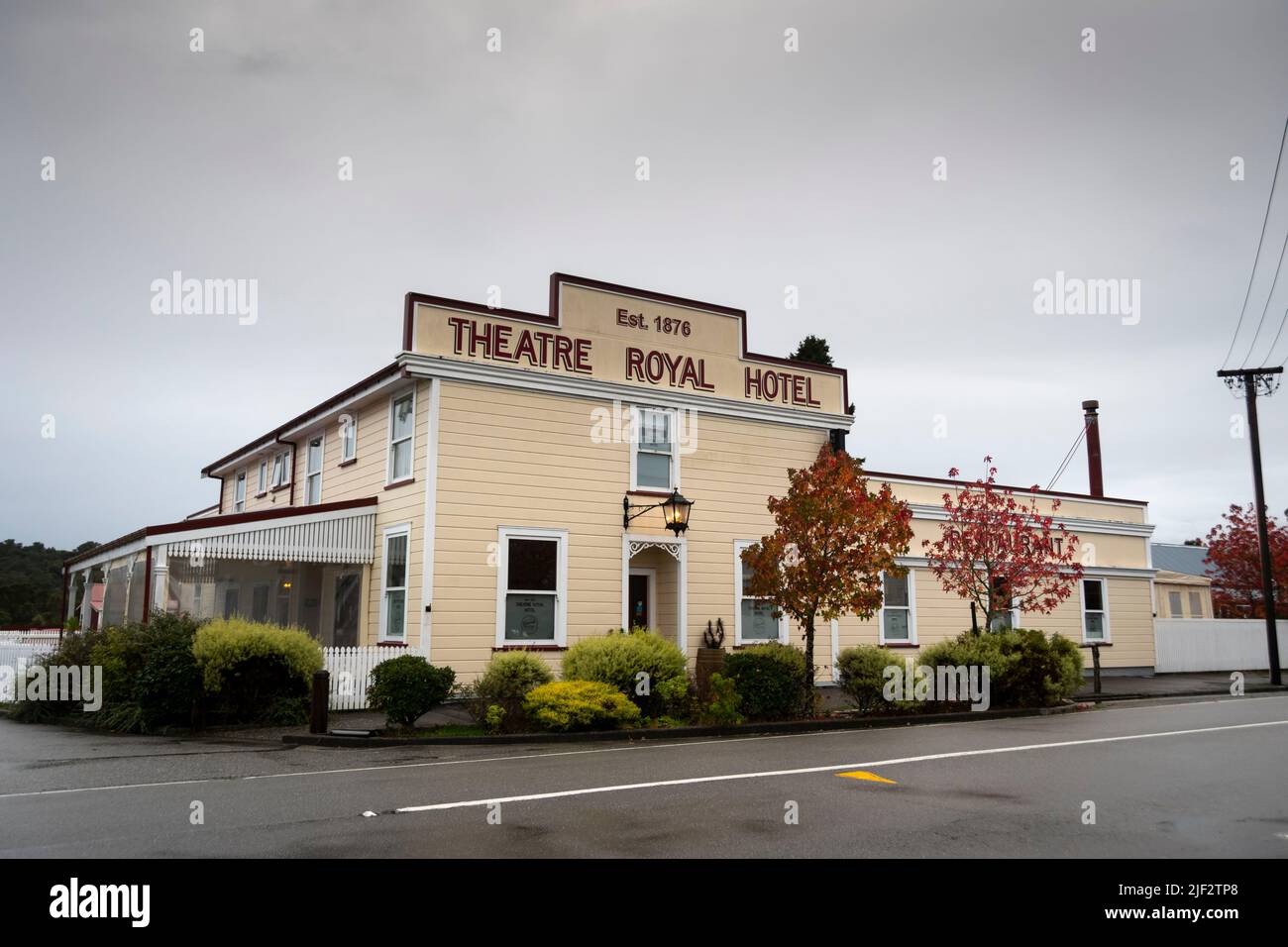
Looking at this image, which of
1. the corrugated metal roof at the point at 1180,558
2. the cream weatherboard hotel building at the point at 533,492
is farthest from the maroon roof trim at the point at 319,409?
the corrugated metal roof at the point at 1180,558

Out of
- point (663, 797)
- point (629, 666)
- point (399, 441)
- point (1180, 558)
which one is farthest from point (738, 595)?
point (1180, 558)

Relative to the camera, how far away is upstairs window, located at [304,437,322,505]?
23.6m

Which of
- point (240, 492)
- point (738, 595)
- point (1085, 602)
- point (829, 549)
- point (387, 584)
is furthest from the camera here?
point (240, 492)

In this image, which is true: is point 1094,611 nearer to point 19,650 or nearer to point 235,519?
point 235,519

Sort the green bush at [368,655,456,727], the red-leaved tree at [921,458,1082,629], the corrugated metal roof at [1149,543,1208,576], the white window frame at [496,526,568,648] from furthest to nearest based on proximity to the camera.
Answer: the corrugated metal roof at [1149,543,1208,576] → the red-leaved tree at [921,458,1082,629] → the white window frame at [496,526,568,648] → the green bush at [368,655,456,727]

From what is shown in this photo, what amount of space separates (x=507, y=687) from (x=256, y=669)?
3935 millimetres

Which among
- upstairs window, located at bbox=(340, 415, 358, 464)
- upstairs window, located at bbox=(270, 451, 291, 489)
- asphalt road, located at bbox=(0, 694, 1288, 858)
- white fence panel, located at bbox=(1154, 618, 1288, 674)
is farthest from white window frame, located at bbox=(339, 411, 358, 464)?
white fence panel, located at bbox=(1154, 618, 1288, 674)

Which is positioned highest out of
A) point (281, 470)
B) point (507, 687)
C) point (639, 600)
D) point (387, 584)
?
point (281, 470)

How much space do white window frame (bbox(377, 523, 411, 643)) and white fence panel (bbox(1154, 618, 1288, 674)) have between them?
77.9 feet

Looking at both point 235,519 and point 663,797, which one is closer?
point 663,797

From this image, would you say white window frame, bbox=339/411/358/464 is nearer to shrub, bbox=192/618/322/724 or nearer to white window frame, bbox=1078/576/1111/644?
shrub, bbox=192/618/322/724

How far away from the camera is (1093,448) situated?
111 ft
